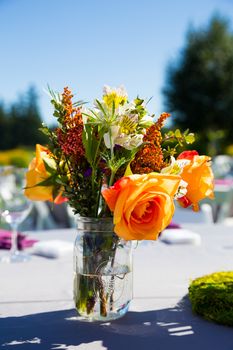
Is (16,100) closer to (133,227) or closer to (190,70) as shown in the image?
(190,70)

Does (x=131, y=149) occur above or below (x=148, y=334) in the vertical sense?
above

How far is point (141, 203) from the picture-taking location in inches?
37.2

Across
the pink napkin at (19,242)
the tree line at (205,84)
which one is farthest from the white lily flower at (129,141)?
the tree line at (205,84)

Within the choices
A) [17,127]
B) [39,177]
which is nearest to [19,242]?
[39,177]

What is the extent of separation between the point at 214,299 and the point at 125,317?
19 cm

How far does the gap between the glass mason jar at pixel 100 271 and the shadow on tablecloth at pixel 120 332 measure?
3 centimetres

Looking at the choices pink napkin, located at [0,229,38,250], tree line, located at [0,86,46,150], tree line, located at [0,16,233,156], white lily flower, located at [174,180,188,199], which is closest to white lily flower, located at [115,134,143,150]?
white lily flower, located at [174,180,188,199]

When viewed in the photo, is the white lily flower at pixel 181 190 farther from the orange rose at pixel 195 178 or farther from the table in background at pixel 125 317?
the table in background at pixel 125 317

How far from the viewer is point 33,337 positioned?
1.01 m

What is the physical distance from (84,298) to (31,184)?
0.28 metres

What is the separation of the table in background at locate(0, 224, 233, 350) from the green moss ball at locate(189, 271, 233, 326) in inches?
0.7

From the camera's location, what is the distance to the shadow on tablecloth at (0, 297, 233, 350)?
38.0 inches

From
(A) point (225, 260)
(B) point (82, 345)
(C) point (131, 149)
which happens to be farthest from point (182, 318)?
(A) point (225, 260)

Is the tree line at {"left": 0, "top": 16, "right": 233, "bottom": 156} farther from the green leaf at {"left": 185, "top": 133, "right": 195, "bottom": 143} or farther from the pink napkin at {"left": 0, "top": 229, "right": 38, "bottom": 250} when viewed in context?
the green leaf at {"left": 185, "top": 133, "right": 195, "bottom": 143}
